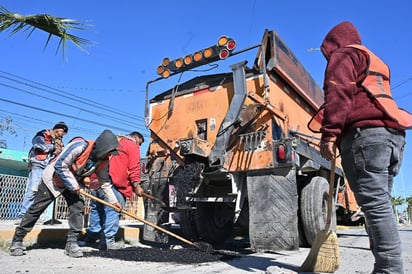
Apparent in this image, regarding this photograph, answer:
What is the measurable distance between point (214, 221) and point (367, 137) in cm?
364

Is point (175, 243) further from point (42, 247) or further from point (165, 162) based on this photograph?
point (42, 247)

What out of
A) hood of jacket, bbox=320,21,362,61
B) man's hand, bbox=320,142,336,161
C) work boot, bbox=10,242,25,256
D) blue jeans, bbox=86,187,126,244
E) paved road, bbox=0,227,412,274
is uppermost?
hood of jacket, bbox=320,21,362,61

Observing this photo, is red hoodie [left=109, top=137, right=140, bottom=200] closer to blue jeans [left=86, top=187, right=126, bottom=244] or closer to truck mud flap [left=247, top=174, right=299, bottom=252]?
blue jeans [left=86, top=187, right=126, bottom=244]

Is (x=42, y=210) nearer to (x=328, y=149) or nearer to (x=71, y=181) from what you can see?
(x=71, y=181)

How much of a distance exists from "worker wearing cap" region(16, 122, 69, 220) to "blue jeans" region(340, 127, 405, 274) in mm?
4820

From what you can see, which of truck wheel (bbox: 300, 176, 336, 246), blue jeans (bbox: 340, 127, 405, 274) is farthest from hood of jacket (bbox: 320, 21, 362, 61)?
truck wheel (bbox: 300, 176, 336, 246)

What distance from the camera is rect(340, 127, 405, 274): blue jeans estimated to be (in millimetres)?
2395

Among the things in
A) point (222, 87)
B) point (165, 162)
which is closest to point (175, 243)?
point (165, 162)

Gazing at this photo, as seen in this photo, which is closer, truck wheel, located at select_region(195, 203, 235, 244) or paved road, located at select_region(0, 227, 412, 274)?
paved road, located at select_region(0, 227, 412, 274)

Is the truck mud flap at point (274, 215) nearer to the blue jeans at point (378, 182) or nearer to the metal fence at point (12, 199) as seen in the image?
the blue jeans at point (378, 182)

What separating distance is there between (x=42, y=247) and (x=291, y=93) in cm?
416

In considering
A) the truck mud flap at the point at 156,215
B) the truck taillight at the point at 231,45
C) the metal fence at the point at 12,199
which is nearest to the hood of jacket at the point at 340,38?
the truck taillight at the point at 231,45

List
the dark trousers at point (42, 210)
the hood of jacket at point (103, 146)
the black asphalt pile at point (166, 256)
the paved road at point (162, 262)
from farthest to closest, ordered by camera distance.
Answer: the hood of jacket at point (103, 146), the dark trousers at point (42, 210), the black asphalt pile at point (166, 256), the paved road at point (162, 262)

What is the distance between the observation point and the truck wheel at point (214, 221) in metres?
5.51
